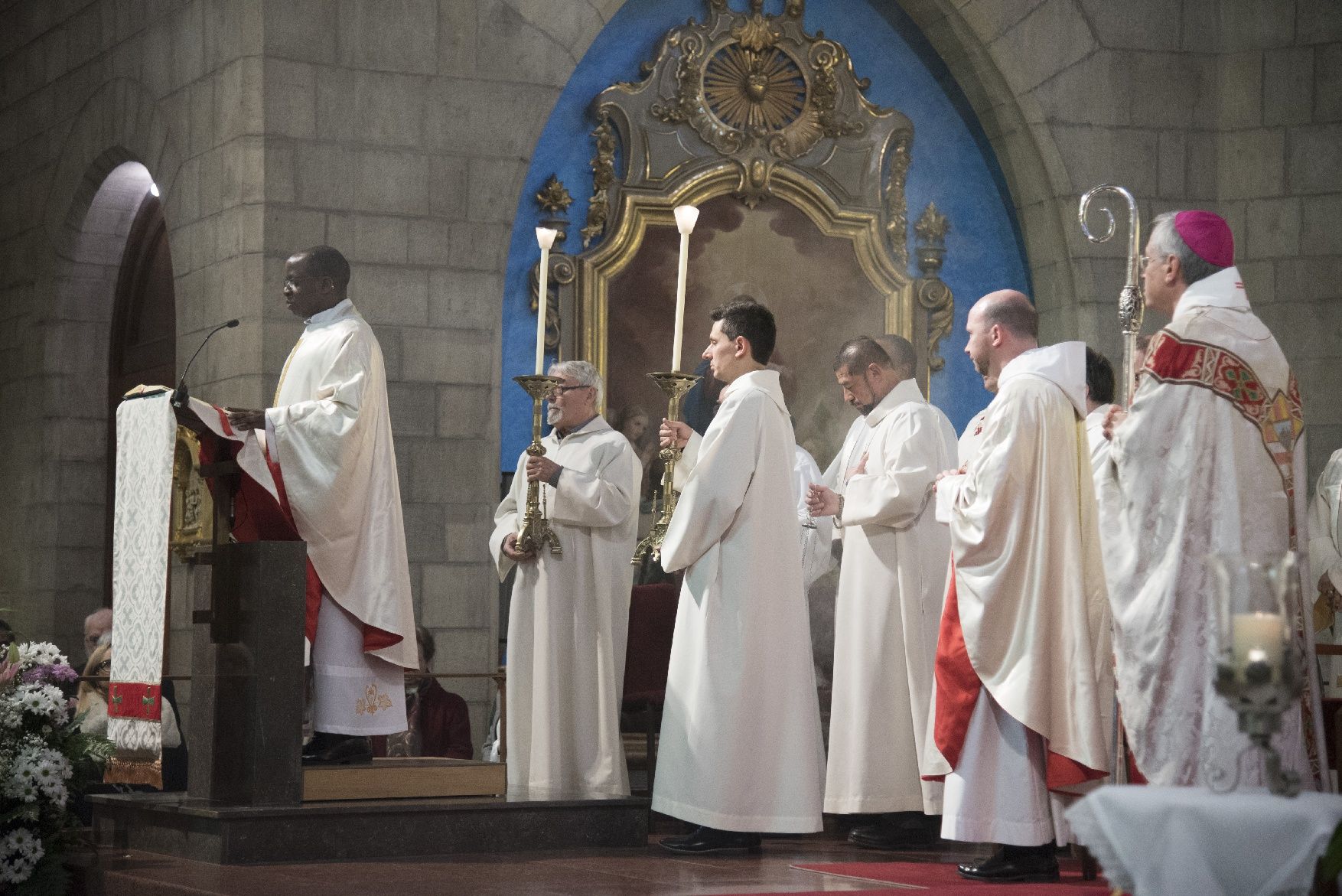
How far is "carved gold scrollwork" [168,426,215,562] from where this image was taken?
6.37 m

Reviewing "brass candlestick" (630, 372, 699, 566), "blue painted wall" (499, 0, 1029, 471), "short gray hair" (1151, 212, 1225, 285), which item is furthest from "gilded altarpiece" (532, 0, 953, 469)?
"short gray hair" (1151, 212, 1225, 285)

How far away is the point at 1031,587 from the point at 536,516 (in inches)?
92.6

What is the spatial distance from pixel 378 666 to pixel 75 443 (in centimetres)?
573

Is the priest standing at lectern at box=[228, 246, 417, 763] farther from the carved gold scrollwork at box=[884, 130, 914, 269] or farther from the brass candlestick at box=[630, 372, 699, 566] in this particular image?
the carved gold scrollwork at box=[884, 130, 914, 269]

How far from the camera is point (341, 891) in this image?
5.28m

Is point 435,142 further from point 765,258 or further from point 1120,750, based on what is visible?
point 1120,750

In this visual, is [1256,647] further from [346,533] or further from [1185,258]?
[346,533]

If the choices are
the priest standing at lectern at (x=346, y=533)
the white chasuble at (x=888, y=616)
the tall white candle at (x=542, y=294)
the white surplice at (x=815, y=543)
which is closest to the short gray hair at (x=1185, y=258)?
the white chasuble at (x=888, y=616)

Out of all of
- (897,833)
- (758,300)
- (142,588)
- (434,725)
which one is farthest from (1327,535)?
(142,588)

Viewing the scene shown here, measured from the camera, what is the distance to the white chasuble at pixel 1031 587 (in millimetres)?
5680

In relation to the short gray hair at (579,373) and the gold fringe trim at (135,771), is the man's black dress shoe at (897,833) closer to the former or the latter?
the short gray hair at (579,373)

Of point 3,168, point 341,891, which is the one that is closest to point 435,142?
point 3,168

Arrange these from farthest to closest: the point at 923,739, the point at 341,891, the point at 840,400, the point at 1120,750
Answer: the point at 840,400 < the point at 923,739 < the point at 1120,750 < the point at 341,891

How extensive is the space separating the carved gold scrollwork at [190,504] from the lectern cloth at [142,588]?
0.23 ft
